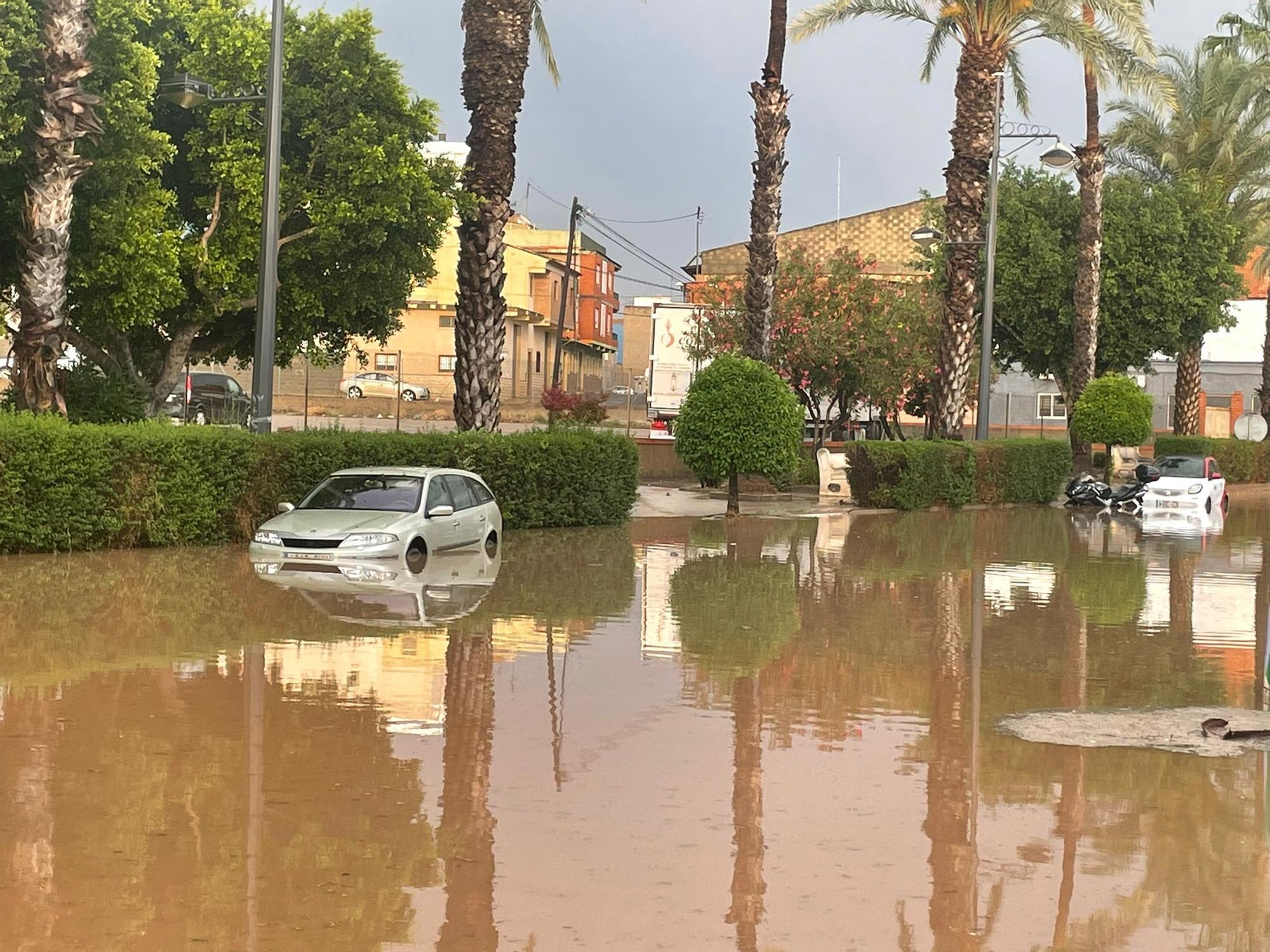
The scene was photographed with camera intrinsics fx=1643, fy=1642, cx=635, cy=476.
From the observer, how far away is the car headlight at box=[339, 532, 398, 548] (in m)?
17.4

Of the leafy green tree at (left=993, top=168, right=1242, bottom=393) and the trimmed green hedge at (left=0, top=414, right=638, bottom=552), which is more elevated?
the leafy green tree at (left=993, top=168, right=1242, bottom=393)

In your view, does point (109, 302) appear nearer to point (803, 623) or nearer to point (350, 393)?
point (803, 623)

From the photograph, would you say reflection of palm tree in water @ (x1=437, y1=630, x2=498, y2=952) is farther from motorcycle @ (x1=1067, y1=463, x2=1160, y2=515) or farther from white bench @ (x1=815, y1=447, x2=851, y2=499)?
motorcycle @ (x1=1067, y1=463, x2=1160, y2=515)

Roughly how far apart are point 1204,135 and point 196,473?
4073 centimetres

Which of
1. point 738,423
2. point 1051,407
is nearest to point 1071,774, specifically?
point 738,423

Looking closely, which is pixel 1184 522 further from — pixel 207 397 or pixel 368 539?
pixel 207 397

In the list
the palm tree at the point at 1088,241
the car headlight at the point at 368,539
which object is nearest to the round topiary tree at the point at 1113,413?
the palm tree at the point at 1088,241

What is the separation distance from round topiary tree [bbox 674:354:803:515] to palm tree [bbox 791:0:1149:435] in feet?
24.7

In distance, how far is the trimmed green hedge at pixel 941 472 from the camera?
110ft

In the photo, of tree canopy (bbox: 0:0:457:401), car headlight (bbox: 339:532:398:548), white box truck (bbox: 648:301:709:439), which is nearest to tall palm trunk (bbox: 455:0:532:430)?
tree canopy (bbox: 0:0:457:401)

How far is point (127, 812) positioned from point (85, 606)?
737 cm

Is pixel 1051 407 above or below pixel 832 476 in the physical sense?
above

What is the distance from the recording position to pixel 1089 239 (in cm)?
4378

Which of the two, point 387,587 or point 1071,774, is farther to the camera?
point 387,587
